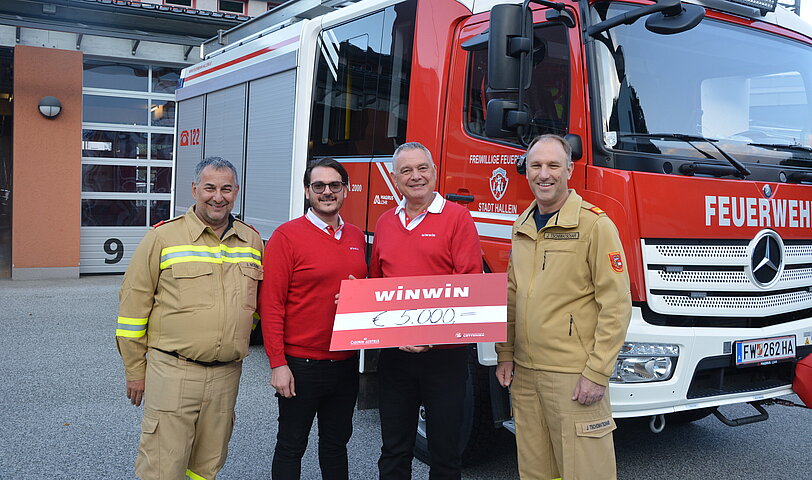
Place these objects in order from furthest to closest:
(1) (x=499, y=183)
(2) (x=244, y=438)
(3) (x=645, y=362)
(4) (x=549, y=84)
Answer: (2) (x=244, y=438), (1) (x=499, y=183), (4) (x=549, y=84), (3) (x=645, y=362)

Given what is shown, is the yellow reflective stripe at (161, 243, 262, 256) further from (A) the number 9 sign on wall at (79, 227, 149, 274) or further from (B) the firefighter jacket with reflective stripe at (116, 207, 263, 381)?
(A) the number 9 sign on wall at (79, 227, 149, 274)

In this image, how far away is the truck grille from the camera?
11.2 ft

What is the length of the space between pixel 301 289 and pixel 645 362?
1618 mm

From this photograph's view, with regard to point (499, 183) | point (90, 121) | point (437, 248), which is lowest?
point (437, 248)

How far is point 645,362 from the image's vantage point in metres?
3.38

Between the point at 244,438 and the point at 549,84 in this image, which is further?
the point at 244,438

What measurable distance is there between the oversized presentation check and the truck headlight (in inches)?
32.0

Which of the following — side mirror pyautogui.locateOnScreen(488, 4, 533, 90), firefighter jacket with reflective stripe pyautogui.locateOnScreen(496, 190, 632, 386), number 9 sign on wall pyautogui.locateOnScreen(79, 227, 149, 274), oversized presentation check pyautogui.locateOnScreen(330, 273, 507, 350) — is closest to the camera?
firefighter jacket with reflective stripe pyautogui.locateOnScreen(496, 190, 632, 386)

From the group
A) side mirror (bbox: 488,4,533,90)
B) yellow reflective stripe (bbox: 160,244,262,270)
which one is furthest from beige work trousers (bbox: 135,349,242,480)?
side mirror (bbox: 488,4,533,90)

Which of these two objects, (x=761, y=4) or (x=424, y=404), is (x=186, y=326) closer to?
(x=424, y=404)

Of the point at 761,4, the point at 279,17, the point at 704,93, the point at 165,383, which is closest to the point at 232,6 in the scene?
the point at 279,17

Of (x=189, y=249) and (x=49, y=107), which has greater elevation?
(x=49, y=107)

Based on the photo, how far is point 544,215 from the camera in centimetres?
303

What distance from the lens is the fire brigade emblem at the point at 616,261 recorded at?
2.77 metres
